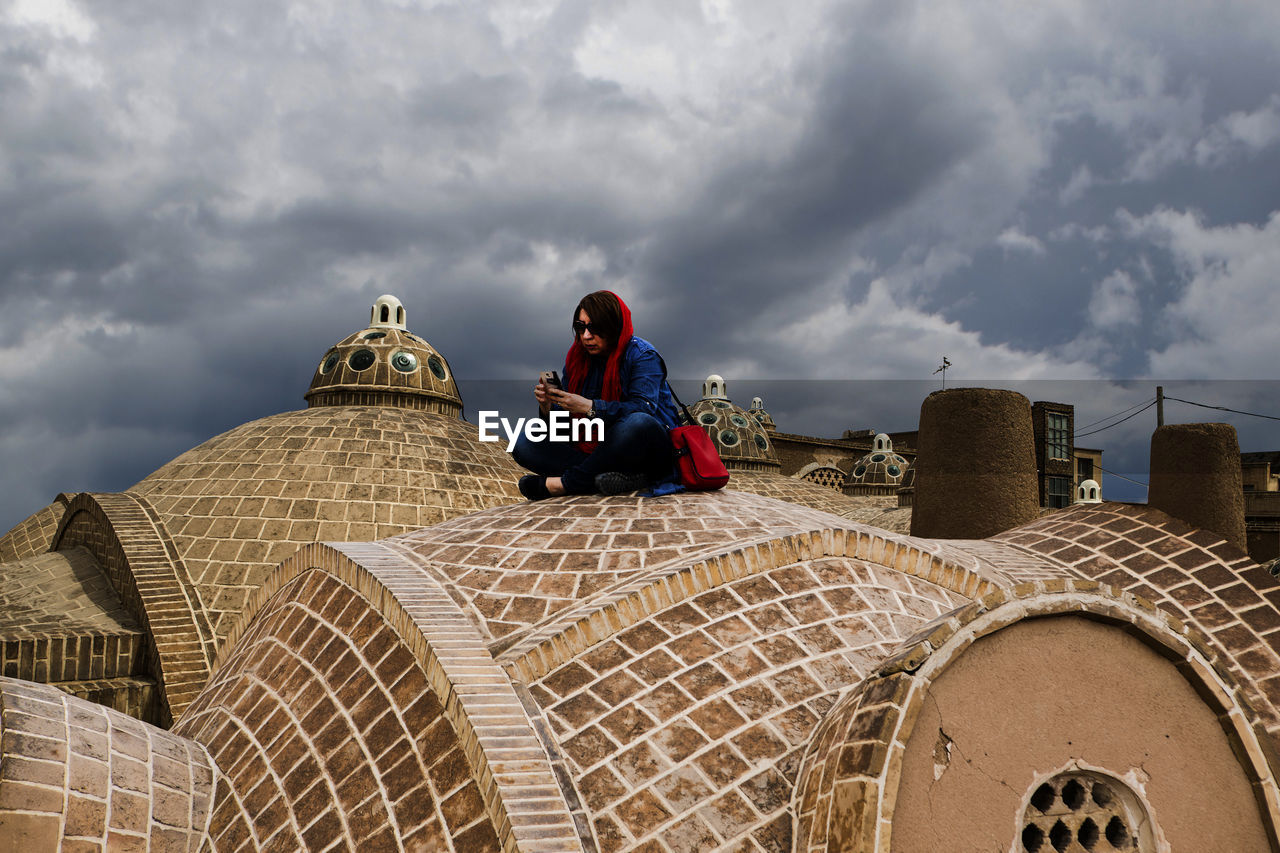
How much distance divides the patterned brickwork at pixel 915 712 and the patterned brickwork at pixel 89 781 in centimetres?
250

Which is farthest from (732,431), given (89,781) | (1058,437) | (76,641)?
(89,781)

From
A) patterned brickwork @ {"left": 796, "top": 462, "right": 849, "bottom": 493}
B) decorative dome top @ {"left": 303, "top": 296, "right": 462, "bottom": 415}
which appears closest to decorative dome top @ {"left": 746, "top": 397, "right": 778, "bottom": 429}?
patterned brickwork @ {"left": 796, "top": 462, "right": 849, "bottom": 493}

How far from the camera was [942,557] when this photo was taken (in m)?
4.58

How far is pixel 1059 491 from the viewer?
2127 cm

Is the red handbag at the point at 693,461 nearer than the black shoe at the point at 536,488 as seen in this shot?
Yes

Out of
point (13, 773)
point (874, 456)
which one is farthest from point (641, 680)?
point (874, 456)

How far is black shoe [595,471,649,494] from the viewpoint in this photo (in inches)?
195

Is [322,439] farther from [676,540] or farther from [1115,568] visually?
[1115,568]

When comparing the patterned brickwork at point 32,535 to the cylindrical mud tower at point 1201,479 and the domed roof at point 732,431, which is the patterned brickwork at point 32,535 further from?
the cylindrical mud tower at point 1201,479

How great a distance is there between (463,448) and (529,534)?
8229 mm

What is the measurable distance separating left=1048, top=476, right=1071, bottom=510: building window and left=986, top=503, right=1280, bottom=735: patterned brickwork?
16436mm

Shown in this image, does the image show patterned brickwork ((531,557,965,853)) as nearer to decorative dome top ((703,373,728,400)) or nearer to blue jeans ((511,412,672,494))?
Answer: blue jeans ((511,412,672,494))

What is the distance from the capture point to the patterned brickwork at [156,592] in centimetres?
926

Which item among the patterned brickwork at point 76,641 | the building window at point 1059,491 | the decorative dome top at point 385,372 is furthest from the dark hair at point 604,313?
the building window at point 1059,491
